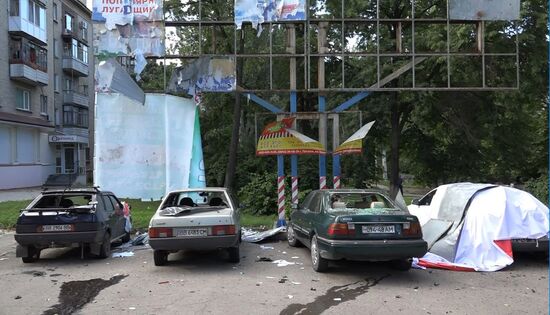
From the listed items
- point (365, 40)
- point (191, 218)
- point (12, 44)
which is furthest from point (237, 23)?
point (12, 44)

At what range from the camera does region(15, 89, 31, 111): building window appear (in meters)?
36.6

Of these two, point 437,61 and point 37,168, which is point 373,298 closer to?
point 437,61

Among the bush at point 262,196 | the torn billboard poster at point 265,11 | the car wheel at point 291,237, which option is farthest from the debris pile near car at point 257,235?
the torn billboard poster at point 265,11

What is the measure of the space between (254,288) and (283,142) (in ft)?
23.7

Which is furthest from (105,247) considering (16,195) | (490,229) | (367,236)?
(16,195)

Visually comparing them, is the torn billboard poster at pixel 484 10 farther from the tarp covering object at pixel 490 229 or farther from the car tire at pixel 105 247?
the car tire at pixel 105 247

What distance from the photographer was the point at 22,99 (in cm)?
3738

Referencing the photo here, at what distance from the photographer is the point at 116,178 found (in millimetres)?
13602

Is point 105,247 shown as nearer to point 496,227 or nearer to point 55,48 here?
point 496,227

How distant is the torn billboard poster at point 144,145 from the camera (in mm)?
13508

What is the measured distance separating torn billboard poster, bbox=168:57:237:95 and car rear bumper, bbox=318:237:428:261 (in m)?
6.71

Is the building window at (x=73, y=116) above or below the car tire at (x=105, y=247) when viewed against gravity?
above

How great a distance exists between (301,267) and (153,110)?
21.1ft

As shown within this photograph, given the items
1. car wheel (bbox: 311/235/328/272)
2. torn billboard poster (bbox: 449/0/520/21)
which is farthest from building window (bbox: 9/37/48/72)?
car wheel (bbox: 311/235/328/272)
